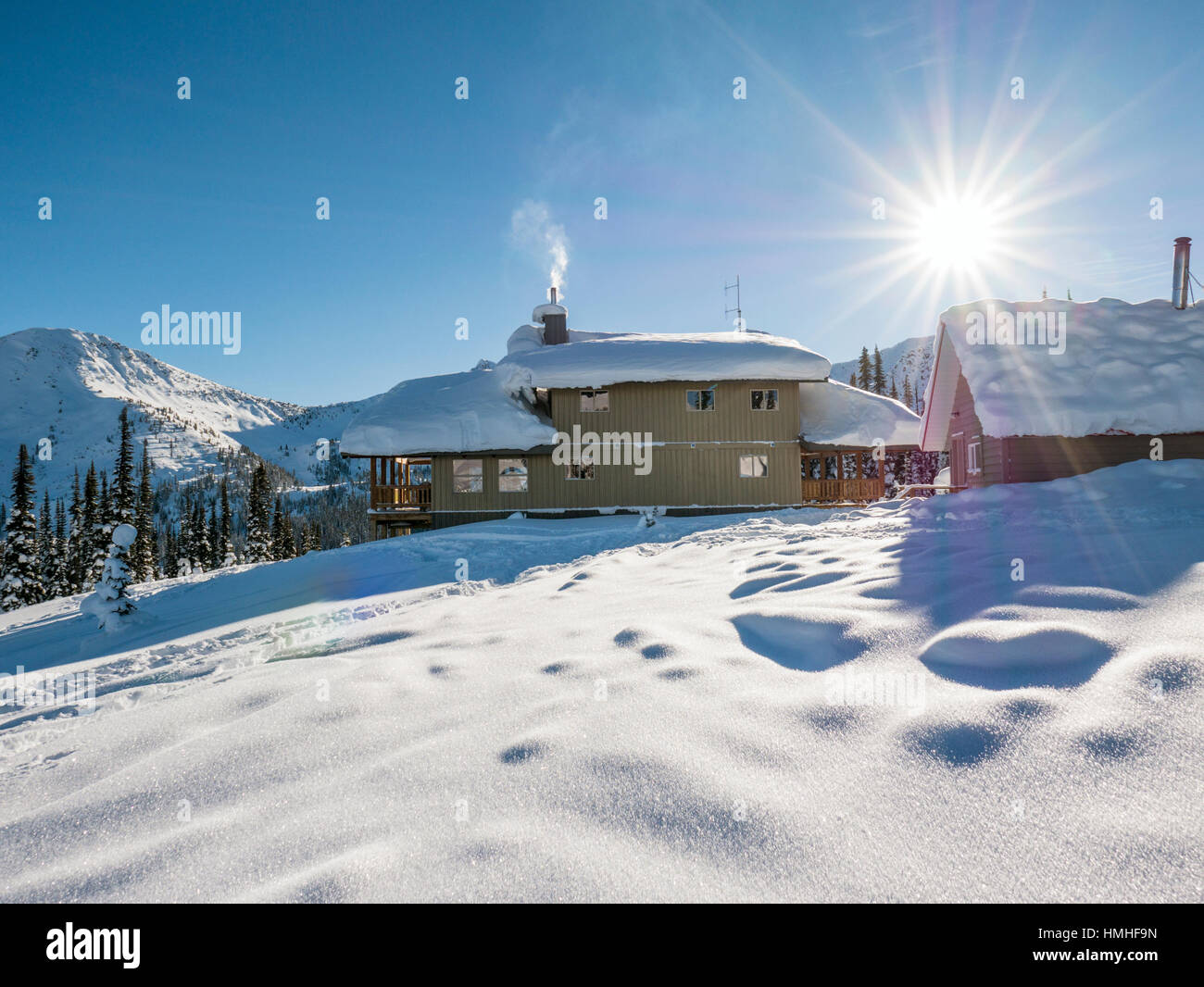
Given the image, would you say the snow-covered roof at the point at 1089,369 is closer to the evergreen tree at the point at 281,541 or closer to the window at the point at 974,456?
the window at the point at 974,456

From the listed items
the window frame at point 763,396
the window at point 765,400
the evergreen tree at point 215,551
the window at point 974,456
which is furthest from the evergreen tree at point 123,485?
the window at point 974,456

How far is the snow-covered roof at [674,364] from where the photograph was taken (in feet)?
65.9

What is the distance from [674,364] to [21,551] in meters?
42.6

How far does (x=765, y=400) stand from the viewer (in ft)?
69.5

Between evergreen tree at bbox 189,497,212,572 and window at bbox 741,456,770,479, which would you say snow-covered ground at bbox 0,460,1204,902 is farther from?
evergreen tree at bbox 189,497,212,572

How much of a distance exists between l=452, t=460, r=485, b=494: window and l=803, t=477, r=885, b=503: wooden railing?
12.4 meters

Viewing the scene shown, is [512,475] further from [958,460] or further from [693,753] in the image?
[693,753]

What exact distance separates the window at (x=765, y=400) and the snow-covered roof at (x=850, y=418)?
114 centimetres

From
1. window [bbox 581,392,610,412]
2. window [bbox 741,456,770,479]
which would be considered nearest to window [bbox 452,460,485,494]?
window [bbox 581,392,610,412]

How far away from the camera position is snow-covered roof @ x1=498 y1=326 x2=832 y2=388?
791 inches

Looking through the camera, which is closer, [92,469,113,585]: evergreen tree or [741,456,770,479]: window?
[741,456,770,479]: window
